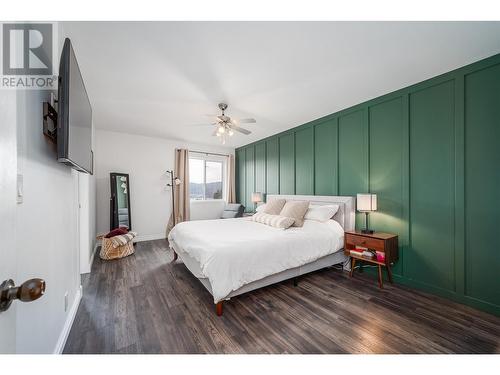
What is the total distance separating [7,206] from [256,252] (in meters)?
1.79

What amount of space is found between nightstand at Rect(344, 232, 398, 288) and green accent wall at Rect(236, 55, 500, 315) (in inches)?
7.3

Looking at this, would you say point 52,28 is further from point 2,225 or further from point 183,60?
point 2,225

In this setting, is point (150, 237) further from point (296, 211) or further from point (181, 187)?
point (296, 211)

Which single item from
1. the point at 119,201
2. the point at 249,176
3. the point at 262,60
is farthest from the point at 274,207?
the point at 119,201

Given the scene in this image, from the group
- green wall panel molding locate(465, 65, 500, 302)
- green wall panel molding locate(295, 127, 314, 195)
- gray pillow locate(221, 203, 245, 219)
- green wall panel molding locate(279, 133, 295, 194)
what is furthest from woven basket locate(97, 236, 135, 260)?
green wall panel molding locate(465, 65, 500, 302)

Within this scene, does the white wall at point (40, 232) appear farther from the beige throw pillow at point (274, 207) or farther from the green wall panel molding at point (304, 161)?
the green wall panel molding at point (304, 161)

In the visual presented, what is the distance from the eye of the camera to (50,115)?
4.12ft

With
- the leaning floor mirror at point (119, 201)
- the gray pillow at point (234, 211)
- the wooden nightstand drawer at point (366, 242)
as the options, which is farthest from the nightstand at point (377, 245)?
the leaning floor mirror at point (119, 201)

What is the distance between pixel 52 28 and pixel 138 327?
2.30m

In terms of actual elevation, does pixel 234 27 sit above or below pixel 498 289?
above

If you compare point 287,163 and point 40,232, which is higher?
point 287,163

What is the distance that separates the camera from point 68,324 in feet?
5.38

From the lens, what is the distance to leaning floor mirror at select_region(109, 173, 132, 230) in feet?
13.5
